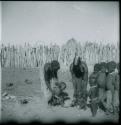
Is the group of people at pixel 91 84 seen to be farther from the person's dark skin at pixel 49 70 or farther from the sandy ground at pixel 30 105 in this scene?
the sandy ground at pixel 30 105

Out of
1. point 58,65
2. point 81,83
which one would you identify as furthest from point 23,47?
point 81,83

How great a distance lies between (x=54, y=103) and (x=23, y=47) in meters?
1.11

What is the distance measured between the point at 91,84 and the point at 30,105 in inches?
44.0

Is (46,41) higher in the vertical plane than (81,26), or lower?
lower

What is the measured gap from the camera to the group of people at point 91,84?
3.91m

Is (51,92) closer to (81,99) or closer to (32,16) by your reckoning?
(81,99)

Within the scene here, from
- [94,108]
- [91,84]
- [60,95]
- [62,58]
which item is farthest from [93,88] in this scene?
[62,58]

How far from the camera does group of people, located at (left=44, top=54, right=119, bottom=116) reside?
3912mm

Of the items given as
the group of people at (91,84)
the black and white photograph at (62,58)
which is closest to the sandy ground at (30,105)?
the black and white photograph at (62,58)

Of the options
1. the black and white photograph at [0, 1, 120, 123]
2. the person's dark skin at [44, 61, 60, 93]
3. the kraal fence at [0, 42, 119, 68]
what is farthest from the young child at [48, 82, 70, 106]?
the kraal fence at [0, 42, 119, 68]

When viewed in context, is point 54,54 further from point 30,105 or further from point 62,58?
point 30,105

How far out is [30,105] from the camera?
3859 mm

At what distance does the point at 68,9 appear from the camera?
3945 mm

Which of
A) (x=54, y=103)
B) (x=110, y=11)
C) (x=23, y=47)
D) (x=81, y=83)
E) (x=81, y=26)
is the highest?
(x=110, y=11)
